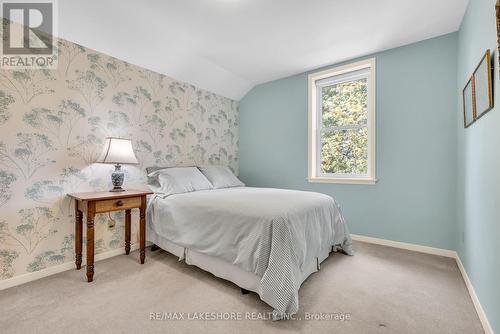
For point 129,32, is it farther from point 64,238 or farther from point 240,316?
point 240,316

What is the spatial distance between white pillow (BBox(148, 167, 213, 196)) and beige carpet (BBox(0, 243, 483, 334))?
81 cm

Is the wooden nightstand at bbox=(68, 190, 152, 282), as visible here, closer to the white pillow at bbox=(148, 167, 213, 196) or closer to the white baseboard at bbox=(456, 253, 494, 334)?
the white pillow at bbox=(148, 167, 213, 196)

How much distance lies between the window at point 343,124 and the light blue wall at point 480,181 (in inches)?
35.0

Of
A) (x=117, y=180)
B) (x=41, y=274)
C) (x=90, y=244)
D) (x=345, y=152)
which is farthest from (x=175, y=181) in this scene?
(x=345, y=152)

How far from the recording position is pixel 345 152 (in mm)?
3189

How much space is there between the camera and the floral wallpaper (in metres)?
1.85

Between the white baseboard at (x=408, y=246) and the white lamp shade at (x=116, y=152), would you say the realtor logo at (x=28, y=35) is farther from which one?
the white baseboard at (x=408, y=246)

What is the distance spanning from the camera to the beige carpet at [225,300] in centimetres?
138

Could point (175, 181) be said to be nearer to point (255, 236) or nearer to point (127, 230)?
point (127, 230)

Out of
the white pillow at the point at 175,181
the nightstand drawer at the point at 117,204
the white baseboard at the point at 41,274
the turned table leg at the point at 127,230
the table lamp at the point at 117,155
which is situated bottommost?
the white baseboard at the point at 41,274

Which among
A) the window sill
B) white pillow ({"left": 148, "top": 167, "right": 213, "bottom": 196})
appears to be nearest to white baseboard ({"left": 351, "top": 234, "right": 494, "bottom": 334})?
the window sill

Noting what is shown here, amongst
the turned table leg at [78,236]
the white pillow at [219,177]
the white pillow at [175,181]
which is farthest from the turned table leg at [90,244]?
the white pillow at [219,177]

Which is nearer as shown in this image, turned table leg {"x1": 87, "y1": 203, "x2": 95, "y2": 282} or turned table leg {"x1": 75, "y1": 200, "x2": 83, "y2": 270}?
turned table leg {"x1": 87, "y1": 203, "x2": 95, "y2": 282}

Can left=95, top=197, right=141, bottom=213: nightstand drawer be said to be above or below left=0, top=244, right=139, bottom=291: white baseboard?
above
